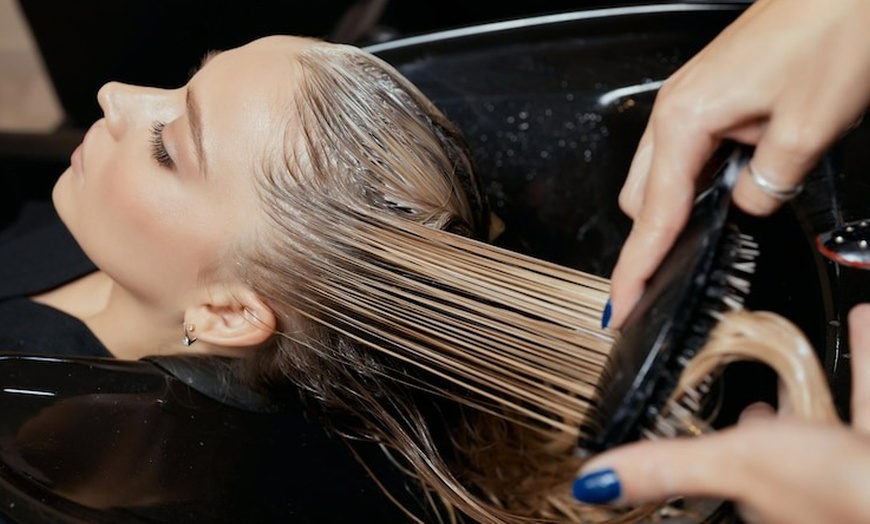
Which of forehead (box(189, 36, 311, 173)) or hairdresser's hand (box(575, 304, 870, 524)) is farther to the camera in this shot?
forehead (box(189, 36, 311, 173))

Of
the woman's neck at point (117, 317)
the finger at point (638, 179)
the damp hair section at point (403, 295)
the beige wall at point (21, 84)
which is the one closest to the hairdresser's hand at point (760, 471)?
the damp hair section at point (403, 295)

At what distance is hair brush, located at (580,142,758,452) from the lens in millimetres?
470

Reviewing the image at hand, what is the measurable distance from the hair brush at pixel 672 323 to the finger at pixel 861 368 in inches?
2.9

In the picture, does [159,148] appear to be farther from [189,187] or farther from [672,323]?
[672,323]

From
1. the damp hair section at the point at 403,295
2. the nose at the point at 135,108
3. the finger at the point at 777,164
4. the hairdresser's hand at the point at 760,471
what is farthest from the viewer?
the nose at the point at 135,108

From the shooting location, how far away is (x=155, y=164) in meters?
0.74

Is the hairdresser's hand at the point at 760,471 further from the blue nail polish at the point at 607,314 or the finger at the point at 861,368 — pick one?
the blue nail polish at the point at 607,314

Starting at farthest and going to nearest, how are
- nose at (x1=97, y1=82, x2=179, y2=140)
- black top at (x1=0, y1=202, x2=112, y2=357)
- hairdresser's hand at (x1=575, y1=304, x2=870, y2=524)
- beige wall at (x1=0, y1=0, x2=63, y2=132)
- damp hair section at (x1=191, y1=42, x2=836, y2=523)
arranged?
beige wall at (x1=0, y1=0, x2=63, y2=132), black top at (x1=0, y1=202, x2=112, y2=357), nose at (x1=97, y1=82, x2=179, y2=140), damp hair section at (x1=191, y1=42, x2=836, y2=523), hairdresser's hand at (x1=575, y1=304, x2=870, y2=524)

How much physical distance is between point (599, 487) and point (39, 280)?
70cm

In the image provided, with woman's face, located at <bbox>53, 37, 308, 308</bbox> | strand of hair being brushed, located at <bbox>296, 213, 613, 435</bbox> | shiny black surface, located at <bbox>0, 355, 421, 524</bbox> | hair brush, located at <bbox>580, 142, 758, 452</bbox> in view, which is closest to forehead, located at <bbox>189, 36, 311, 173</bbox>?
woman's face, located at <bbox>53, 37, 308, 308</bbox>

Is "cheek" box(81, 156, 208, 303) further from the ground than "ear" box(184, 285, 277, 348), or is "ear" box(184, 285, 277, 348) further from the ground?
"cheek" box(81, 156, 208, 303)

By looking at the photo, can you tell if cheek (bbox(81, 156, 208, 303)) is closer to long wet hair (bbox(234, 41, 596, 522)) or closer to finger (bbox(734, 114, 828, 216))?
long wet hair (bbox(234, 41, 596, 522))

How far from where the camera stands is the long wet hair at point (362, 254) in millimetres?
709

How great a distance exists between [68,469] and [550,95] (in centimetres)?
61
